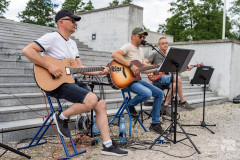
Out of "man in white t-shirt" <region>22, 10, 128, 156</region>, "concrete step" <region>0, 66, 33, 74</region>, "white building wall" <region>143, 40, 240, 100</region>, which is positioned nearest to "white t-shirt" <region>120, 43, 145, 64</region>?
"man in white t-shirt" <region>22, 10, 128, 156</region>

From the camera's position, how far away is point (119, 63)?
4277 mm

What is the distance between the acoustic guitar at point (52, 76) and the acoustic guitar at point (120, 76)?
835 millimetres

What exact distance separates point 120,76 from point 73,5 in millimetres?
32576

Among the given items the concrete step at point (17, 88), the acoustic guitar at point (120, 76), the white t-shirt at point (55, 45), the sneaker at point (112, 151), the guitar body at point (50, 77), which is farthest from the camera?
the concrete step at point (17, 88)

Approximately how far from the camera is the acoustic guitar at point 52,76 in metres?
2.91

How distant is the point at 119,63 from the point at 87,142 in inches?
58.3

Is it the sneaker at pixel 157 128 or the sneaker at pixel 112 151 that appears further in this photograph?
the sneaker at pixel 157 128

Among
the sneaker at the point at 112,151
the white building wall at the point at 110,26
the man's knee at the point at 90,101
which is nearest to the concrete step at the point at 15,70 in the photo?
the man's knee at the point at 90,101

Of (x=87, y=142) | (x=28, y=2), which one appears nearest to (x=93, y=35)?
(x=87, y=142)

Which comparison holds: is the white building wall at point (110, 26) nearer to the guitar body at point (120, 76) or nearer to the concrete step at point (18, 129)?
the guitar body at point (120, 76)

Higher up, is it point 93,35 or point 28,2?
point 28,2

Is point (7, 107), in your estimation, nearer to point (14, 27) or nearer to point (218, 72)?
point (14, 27)

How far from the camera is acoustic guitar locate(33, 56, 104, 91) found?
291 centimetres

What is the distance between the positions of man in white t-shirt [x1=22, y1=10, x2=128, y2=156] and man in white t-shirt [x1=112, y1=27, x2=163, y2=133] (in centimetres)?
122
